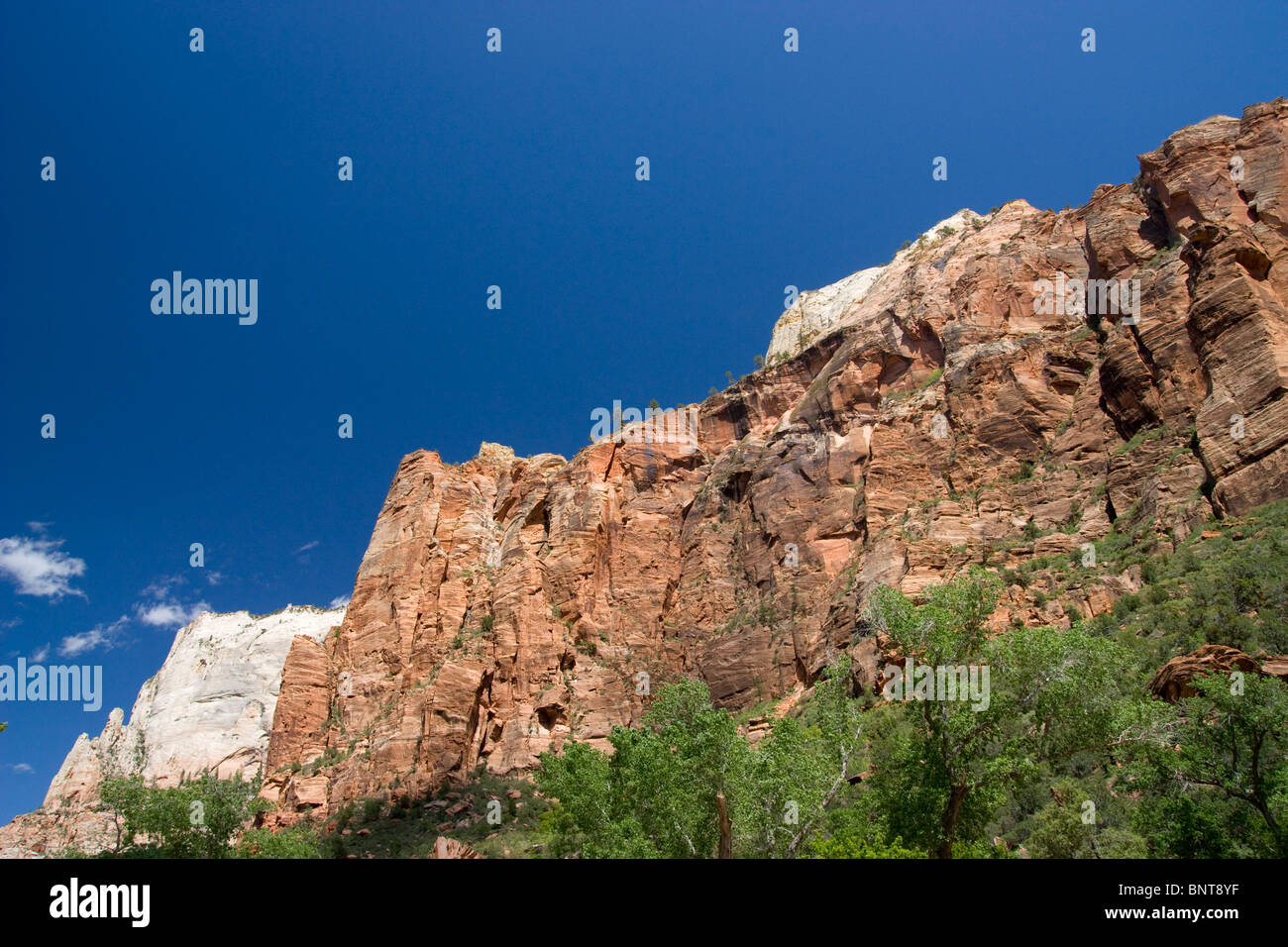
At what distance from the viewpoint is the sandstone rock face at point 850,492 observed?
44.8m

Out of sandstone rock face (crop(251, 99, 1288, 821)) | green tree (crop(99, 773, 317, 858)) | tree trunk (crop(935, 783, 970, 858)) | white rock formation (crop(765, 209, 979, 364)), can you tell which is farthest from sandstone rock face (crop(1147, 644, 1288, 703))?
white rock formation (crop(765, 209, 979, 364))

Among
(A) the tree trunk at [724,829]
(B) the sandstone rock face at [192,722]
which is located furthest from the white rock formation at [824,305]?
(A) the tree trunk at [724,829]

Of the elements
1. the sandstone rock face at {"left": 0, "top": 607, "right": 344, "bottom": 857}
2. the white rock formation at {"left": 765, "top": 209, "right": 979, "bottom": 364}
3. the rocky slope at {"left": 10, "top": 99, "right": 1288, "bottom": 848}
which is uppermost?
the white rock formation at {"left": 765, "top": 209, "right": 979, "bottom": 364}

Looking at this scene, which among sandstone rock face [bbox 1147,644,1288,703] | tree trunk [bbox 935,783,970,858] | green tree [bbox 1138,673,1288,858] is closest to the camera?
green tree [bbox 1138,673,1288,858]

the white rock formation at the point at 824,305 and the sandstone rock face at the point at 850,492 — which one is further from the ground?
the white rock formation at the point at 824,305

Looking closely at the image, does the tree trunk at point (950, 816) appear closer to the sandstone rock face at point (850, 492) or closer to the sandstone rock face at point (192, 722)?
the sandstone rock face at point (850, 492)

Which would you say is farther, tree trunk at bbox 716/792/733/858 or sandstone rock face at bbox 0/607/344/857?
sandstone rock face at bbox 0/607/344/857

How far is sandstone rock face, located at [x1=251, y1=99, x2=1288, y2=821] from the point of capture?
44.8m

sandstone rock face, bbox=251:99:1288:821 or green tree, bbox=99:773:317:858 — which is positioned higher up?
sandstone rock face, bbox=251:99:1288:821

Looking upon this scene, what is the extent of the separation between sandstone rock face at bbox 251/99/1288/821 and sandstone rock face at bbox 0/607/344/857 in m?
19.9

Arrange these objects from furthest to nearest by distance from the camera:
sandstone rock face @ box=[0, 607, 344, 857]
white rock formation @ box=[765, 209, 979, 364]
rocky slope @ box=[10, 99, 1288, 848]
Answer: white rock formation @ box=[765, 209, 979, 364] → sandstone rock face @ box=[0, 607, 344, 857] → rocky slope @ box=[10, 99, 1288, 848]

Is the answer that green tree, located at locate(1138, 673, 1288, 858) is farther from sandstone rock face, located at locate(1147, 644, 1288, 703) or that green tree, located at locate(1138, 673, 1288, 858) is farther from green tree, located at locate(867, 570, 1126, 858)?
sandstone rock face, located at locate(1147, 644, 1288, 703)

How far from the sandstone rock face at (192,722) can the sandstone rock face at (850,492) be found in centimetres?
1990
